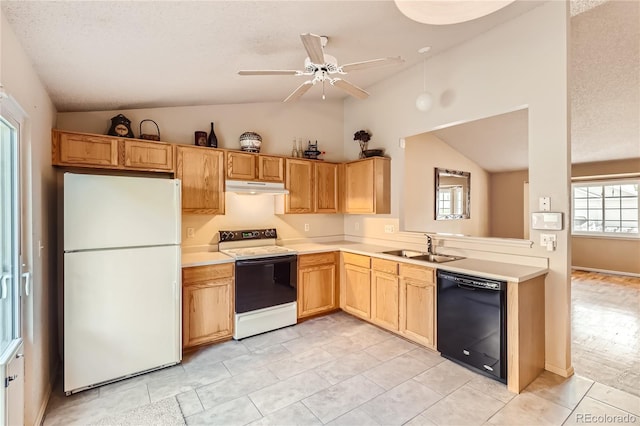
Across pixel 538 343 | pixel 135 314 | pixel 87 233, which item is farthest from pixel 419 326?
pixel 87 233

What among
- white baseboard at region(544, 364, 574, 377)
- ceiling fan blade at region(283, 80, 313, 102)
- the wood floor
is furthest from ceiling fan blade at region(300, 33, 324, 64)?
the wood floor

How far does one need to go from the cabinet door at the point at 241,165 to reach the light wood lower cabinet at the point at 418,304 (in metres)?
2.05

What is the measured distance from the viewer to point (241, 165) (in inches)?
143

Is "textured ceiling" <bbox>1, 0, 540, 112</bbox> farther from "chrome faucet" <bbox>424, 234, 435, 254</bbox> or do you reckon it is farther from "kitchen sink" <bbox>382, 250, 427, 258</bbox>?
"kitchen sink" <bbox>382, 250, 427, 258</bbox>

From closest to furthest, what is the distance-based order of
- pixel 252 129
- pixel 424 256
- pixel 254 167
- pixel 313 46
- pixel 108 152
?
pixel 313 46, pixel 108 152, pixel 424 256, pixel 254 167, pixel 252 129

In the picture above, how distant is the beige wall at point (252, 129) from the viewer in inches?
132

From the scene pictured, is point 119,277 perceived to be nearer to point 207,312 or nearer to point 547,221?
point 207,312

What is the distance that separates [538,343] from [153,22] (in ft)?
12.1

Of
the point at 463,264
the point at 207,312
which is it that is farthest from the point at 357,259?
the point at 207,312

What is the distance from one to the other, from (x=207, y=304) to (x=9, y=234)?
1.70 metres

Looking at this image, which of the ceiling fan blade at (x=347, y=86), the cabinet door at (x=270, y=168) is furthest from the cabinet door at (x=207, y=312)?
the ceiling fan blade at (x=347, y=86)

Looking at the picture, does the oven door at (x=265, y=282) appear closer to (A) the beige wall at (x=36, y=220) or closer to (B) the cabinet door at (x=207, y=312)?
(B) the cabinet door at (x=207, y=312)

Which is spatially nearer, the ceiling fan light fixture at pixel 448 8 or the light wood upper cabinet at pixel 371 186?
the ceiling fan light fixture at pixel 448 8

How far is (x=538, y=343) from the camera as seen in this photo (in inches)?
102
